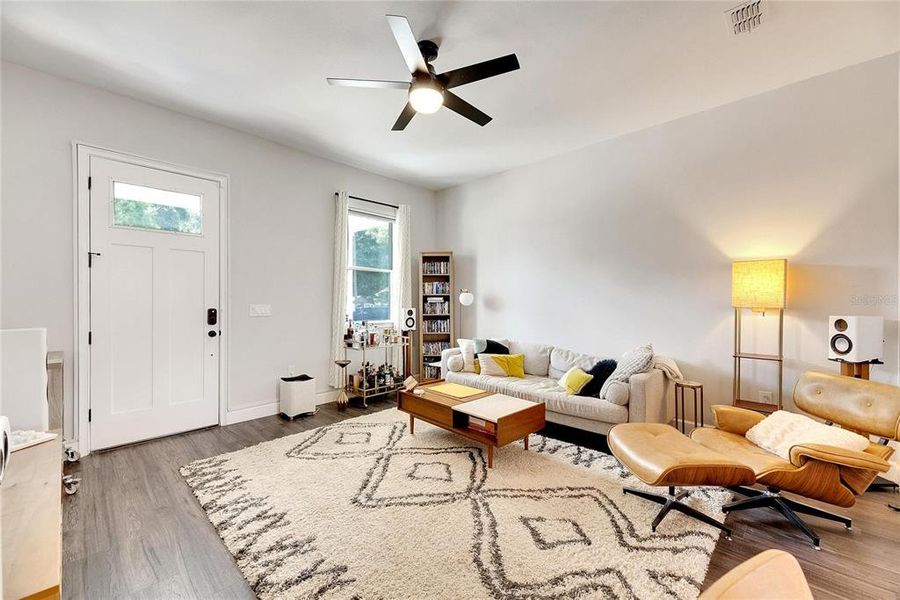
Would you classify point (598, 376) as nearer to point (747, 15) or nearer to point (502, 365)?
point (502, 365)

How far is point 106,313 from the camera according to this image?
10.1 ft

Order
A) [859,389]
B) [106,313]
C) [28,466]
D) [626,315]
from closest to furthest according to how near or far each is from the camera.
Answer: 1. [28,466]
2. [859,389]
3. [106,313]
4. [626,315]

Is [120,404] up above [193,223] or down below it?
below

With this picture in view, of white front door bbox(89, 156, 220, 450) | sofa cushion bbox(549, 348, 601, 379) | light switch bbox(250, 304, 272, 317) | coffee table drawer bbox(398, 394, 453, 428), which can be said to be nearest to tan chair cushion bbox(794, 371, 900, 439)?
sofa cushion bbox(549, 348, 601, 379)

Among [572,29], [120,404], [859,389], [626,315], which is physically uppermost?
[572,29]

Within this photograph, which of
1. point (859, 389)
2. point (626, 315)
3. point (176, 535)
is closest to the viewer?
point (176, 535)

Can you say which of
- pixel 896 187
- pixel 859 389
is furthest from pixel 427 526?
pixel 896 187

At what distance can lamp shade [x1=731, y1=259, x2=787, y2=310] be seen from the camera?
2.87m

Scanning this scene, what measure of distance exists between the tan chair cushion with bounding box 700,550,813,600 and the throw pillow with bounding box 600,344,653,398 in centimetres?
258

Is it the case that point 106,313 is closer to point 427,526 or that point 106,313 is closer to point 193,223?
point 193,223

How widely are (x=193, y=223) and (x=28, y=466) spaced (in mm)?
2411

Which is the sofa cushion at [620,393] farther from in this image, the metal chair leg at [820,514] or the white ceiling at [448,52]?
the white ceiling at [448,52]

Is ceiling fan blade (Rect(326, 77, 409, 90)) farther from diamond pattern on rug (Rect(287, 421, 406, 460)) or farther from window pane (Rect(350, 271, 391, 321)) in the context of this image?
window pane (Rect(350, 271, 391, 321))

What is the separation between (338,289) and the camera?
4.55 metres
